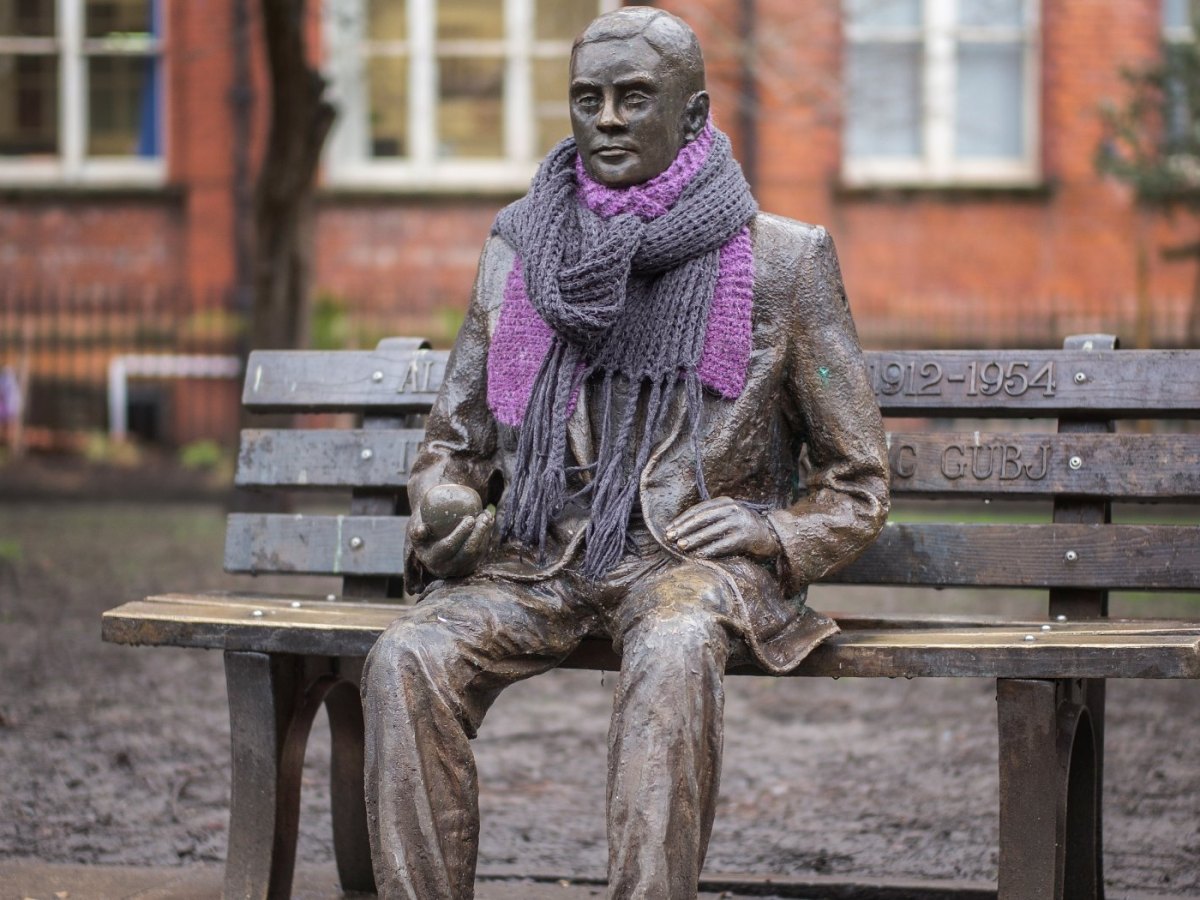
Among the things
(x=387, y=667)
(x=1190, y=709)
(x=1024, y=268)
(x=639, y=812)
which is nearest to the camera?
(x=639, y=812)

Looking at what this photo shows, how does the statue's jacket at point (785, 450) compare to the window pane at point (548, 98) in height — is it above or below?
below

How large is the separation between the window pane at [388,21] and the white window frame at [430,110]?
2.3 inches

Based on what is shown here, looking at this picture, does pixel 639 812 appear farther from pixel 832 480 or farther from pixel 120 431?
pixel 120 431

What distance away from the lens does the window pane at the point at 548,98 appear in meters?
16.8

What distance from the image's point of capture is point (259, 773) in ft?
13.5

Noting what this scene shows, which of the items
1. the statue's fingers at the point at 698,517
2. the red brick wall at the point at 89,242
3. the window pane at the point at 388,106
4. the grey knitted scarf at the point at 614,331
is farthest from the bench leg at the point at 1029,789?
the red brick wall at the point at 89,242

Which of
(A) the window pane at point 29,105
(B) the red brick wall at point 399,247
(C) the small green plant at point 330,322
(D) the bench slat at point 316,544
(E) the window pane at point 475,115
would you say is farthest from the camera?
(A) the window pane at point 29,105

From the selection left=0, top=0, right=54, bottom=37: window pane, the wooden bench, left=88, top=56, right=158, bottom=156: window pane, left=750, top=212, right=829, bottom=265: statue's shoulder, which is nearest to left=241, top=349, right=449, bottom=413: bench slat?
the wooden bench

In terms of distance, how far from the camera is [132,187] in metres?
16.7

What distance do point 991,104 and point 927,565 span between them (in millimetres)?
13007

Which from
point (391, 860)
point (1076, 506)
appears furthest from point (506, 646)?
point (1076, 506)

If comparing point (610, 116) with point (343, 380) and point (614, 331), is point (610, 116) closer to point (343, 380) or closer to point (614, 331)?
point (614, 331)

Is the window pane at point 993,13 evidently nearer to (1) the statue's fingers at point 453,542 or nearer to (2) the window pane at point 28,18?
(2) the window pane at point 28,18

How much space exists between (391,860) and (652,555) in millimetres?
831
